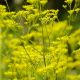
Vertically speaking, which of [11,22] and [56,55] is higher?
[11,22]

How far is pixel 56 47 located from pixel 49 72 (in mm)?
351

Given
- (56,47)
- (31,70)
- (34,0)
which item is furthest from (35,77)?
(34,0)

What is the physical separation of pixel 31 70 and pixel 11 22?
51 cm

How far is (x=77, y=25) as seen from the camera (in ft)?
30.4

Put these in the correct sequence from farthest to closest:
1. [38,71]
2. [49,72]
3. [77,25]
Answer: [77,25]
[49,72]
[38,71]

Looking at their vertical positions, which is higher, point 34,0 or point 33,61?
point 34,0

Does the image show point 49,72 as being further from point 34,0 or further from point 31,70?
point 34,0

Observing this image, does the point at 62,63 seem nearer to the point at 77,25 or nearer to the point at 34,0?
the point at 34,0

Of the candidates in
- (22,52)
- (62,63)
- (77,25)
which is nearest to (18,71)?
(22,52)

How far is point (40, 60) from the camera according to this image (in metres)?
4.04

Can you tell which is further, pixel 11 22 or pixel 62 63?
pixel 62 63

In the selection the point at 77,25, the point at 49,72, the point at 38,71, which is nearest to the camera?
the point at 38,71

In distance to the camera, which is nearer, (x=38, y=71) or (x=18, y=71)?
(x=38, y=71)

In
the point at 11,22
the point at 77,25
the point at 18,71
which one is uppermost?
the point at 11,22
